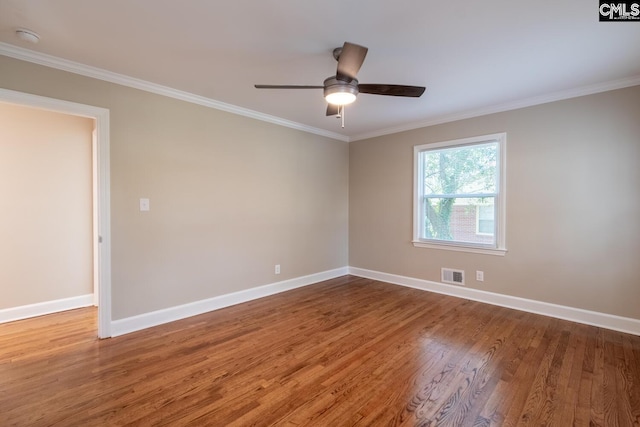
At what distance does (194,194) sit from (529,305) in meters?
4.25

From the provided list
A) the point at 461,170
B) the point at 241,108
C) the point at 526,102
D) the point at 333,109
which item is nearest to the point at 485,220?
the point at 461,170

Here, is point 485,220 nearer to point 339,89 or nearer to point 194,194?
point 339,89

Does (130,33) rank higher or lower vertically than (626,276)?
higher

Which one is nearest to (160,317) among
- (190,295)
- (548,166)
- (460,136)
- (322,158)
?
(190,295)

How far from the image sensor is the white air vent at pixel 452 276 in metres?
4.06

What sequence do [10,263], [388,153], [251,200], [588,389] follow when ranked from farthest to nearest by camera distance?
Answer: [388,153]
[251,200]
[10,263]
[588,389]

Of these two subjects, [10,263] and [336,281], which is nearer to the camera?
[10,263]

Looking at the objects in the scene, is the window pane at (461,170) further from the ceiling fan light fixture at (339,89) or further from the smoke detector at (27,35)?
the smoke detector at (27,35)

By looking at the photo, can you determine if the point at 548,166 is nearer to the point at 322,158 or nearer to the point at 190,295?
the point at 322,158

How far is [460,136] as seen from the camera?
4.02 metres

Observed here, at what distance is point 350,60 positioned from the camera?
6.46 ft

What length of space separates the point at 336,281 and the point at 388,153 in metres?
2.33

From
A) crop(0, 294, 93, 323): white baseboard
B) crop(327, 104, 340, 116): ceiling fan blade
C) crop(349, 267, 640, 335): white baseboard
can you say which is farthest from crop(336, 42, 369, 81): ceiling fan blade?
crop(0, 294, 93, 323): white baseboard

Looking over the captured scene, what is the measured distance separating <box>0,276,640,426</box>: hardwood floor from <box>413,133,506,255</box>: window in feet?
3.47
